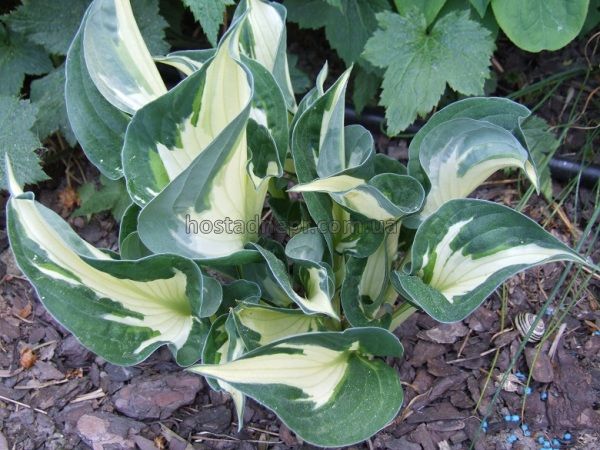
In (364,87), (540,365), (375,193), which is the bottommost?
(540,365)

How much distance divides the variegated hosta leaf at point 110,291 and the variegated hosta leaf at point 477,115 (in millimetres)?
380

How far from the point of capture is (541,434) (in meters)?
1.14

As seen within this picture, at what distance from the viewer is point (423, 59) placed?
1255 mm

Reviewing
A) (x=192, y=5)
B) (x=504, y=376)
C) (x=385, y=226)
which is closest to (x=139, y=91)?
(x=192, y=5)

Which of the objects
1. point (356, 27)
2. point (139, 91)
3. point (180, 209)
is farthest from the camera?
point (356, 27)

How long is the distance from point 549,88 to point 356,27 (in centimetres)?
52

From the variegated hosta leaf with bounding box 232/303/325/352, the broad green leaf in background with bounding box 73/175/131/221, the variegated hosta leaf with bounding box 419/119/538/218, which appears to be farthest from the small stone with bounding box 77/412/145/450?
the variegated hosta leaf with bounding box 419/119/538/218

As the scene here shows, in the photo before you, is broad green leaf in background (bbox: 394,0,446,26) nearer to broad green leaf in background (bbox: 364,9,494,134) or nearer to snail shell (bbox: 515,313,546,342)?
broad green leaf in background (bbox: 364,9,494,134)

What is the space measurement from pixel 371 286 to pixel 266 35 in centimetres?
48

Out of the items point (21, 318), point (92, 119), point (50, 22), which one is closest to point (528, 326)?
point (92, 119)

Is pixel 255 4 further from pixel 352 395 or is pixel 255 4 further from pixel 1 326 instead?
pixel 1 326

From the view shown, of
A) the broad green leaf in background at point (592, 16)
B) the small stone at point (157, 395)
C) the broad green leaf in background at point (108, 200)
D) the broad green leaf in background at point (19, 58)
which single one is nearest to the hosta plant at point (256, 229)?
the small stone at point (157, 395)

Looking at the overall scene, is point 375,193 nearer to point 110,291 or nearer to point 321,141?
point 321,141

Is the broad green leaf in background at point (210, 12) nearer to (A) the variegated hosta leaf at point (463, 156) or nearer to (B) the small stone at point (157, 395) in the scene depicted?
(A) the variegated hosta leaf at point (463, 156)
